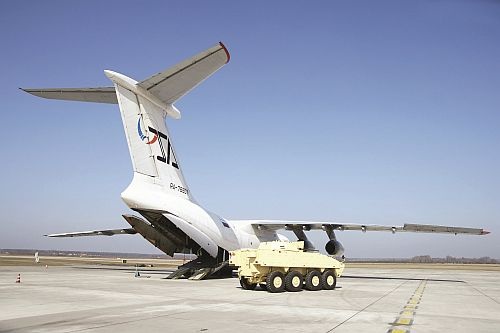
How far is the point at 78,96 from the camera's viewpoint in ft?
66.7

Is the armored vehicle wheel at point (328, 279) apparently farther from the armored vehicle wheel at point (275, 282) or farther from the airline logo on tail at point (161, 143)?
the airline logo on tail at point (161, 143)

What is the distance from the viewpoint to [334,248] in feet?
83.8

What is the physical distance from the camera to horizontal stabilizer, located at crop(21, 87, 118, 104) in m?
19.4

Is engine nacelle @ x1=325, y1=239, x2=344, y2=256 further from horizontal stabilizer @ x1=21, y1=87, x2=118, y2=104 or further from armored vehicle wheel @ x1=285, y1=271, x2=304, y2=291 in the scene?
horizontal stabilizer @ x1=21, y1=87, x2=118, y2=104

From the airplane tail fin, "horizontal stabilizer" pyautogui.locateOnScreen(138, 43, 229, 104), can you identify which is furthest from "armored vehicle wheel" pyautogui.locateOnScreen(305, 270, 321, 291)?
"horizontal stabilizer" pyautogui.locateOnScreen(138, 43, 229, 104)

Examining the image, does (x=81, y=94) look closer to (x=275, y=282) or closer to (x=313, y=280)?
(x=275, y=282)

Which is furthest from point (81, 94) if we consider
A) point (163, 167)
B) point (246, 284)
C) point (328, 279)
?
point (328, 279)

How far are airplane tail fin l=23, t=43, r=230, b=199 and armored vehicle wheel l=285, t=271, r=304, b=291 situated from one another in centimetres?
682

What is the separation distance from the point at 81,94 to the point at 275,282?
457 inches

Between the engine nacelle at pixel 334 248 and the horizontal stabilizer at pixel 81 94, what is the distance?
13.7m

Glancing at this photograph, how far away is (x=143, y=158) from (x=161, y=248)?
16.5 ft

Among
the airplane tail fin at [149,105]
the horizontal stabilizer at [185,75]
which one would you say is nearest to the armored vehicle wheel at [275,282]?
the airplane tail fin at [149,105]

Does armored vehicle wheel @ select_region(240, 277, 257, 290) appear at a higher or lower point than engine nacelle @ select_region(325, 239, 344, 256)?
lower

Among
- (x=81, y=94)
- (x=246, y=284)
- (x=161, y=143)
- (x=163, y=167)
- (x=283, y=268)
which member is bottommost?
(x=246, y=284)
